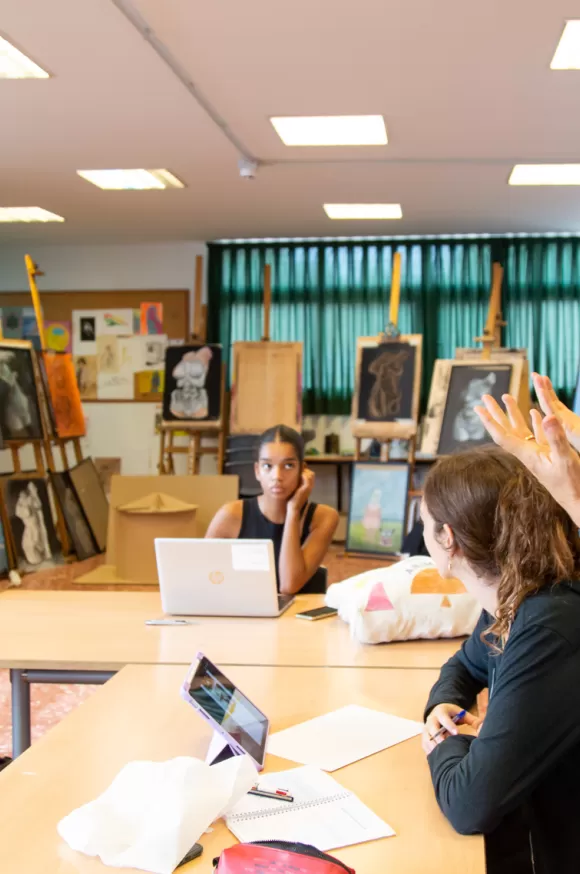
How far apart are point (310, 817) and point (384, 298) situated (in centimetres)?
693

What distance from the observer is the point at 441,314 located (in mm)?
7809

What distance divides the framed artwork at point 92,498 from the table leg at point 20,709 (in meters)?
5.00

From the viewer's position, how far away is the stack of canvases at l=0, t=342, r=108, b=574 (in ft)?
20.8

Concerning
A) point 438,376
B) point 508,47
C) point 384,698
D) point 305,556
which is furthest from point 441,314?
point 384,698

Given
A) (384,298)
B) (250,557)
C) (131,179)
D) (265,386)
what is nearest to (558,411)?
(250,557)

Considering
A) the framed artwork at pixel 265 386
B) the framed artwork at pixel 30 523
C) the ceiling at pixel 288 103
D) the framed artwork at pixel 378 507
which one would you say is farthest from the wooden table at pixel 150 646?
the framed artwork at pixel 265 386

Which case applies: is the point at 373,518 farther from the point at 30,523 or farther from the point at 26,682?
the point at 26,682

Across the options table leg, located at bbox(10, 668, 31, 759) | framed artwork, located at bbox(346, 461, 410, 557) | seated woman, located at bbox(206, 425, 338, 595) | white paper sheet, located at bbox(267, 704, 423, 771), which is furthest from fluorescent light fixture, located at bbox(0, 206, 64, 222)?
white paper sheet, located at bbox(267, 704, 423, 771)

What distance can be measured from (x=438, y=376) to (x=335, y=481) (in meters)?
1.76

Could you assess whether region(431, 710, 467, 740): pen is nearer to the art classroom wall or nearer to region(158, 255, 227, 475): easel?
region(158, 255, 227, 475): easel

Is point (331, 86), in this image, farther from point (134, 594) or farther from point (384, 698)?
point (384, 698)

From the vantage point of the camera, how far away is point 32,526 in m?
6.47

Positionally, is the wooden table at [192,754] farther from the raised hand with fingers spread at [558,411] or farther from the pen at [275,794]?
the raised hand with fingers spread at [558,411]

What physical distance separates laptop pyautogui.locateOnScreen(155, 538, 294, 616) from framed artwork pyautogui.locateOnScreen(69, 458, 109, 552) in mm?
4846
